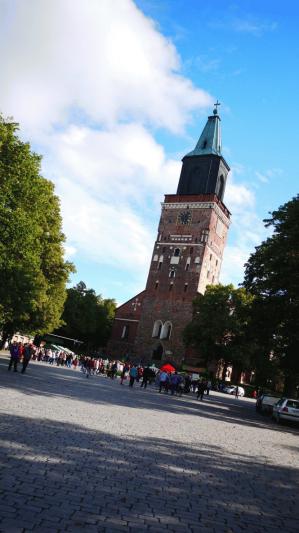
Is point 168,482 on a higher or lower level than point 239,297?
lower

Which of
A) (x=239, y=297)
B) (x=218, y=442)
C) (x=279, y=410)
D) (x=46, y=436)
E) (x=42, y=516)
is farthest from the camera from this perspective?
(x=239, y=297)

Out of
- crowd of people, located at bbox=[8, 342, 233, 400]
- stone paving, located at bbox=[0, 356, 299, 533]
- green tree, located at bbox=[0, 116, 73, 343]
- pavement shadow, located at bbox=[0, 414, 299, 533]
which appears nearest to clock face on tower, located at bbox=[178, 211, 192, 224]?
crowd of people, located at bbox=[8, 342, 233, 400]

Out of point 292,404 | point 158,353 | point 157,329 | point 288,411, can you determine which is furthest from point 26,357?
point 157,329

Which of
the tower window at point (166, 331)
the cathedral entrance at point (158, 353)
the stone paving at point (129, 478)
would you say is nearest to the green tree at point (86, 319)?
the cathedral entrance at point (158, 353)

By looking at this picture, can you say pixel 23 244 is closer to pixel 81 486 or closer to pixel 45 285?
pixel 45 285

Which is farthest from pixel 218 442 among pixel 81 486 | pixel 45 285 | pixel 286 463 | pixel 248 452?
pixel 45 285

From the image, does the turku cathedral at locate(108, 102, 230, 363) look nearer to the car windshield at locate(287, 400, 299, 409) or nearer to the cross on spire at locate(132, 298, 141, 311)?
the cross on spire at locate(132, 298, 141, 311)

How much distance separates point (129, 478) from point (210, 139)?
65.2 m

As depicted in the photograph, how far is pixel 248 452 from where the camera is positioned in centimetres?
1091

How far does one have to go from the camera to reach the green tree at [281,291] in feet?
76.7

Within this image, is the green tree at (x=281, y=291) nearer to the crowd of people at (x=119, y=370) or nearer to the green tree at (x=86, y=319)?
the crowd of people at (x=119, y=370)

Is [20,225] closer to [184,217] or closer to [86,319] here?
[184,217]

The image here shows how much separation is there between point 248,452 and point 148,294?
A: 2186 inches

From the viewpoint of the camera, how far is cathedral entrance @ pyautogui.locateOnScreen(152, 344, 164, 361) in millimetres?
62250
